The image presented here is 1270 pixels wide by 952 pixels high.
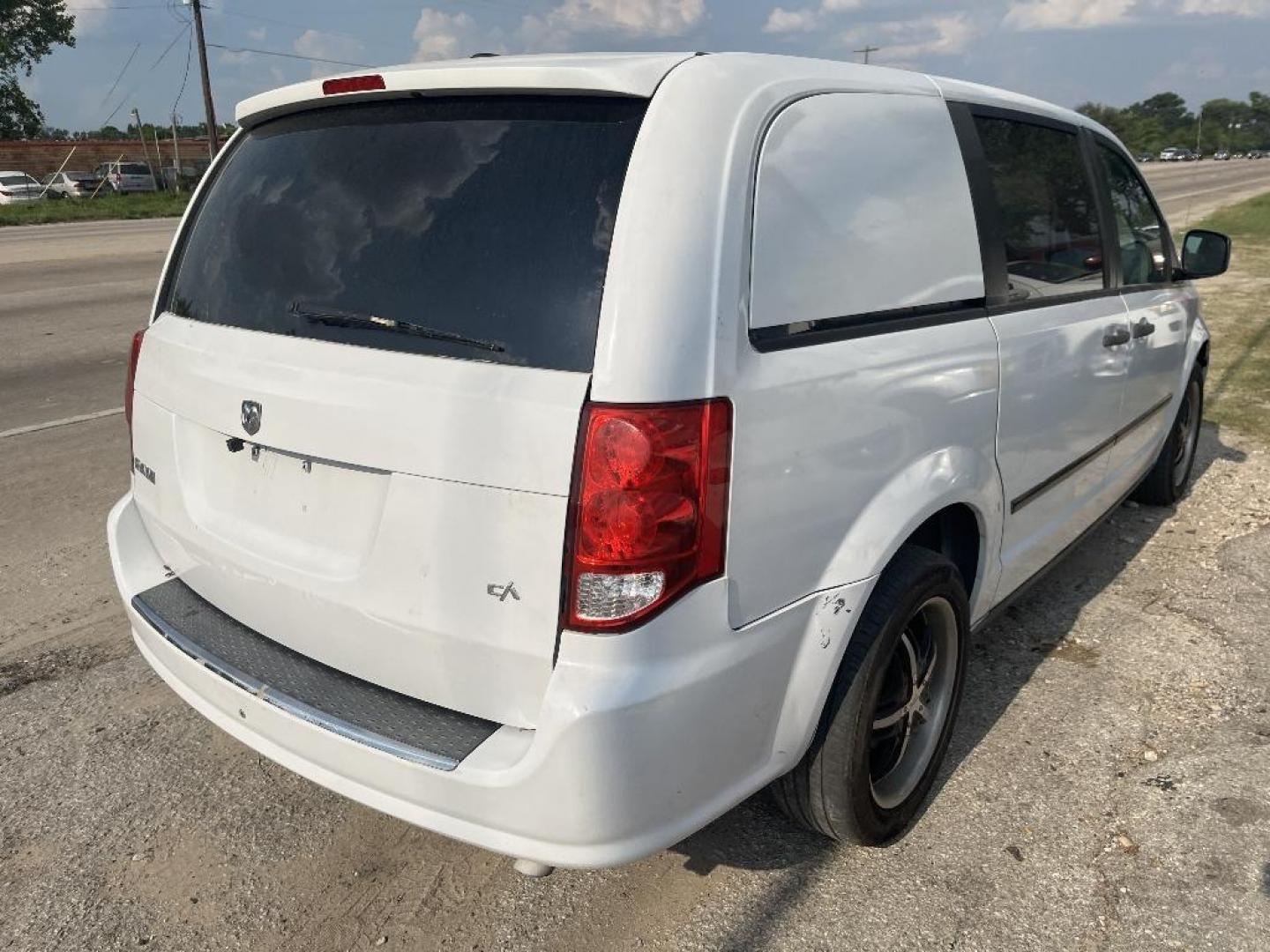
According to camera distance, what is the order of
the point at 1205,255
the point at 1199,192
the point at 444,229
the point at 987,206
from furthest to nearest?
the point at 1199,192, the point at 1205,255, the point at 987,206, the point at 444,229

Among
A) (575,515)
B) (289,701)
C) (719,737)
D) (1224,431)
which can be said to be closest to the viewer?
(575,515)

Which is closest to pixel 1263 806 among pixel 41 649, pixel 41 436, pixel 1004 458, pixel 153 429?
pixel 1004 458

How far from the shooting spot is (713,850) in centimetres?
269

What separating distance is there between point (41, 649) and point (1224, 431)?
6975mm

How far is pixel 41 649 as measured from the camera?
12.2 feet

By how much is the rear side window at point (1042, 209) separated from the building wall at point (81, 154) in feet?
158

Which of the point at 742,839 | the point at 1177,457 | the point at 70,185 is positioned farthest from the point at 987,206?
the point at 70,185

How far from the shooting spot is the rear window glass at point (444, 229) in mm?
1994

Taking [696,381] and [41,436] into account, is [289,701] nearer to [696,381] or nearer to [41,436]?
[696,381]

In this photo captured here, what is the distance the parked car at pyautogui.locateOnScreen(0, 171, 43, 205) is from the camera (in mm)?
38219

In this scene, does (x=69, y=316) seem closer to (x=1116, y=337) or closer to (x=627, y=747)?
(x=1116, y=337)

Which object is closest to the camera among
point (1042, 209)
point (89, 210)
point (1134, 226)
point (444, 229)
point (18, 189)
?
point (444, 229)

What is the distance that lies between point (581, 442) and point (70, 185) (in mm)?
48032

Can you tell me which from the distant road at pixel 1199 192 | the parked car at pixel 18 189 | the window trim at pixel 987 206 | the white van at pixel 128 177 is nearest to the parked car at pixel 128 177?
the white van at pixel 128 177
